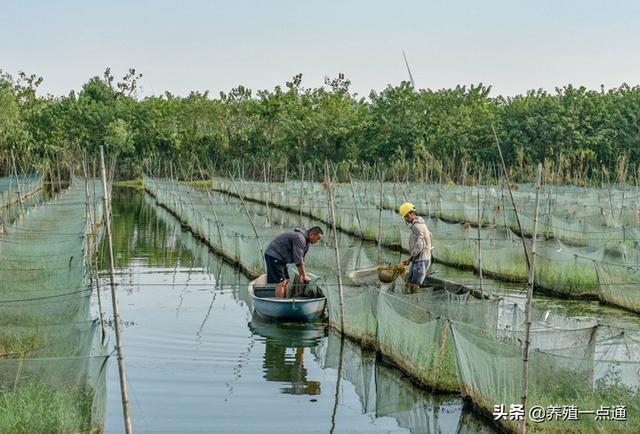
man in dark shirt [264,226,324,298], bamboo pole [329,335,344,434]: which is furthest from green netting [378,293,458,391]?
man in dark shirt [264,226,324,298]

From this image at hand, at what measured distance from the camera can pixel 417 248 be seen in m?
11.5

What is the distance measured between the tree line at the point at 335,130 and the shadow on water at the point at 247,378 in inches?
969

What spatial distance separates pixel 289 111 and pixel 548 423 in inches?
1921

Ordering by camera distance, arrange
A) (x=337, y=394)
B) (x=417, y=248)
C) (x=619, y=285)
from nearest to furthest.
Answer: (x=337, y=394) < (x=417, y=248) < (x=619, y=285)

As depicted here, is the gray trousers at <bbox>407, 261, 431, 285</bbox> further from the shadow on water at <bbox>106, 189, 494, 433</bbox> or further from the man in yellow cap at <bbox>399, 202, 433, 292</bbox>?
the shadow on water at <bbox>106, 189, 494, 433</bbox>

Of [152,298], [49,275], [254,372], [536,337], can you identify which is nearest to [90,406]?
[254,372]

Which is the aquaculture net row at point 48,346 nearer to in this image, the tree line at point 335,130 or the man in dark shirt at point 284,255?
the man in dark shirt at point 284,255

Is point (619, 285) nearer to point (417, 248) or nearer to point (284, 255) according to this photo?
point (417, 248)

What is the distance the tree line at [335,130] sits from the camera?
42.0m

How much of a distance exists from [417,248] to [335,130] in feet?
125

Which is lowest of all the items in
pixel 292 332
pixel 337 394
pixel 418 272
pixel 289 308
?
pixel 337 394

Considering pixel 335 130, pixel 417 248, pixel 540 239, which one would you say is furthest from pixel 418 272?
pixel 335 130

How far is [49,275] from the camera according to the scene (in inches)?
456

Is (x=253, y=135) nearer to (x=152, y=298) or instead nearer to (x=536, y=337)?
(x=152, y=298)
